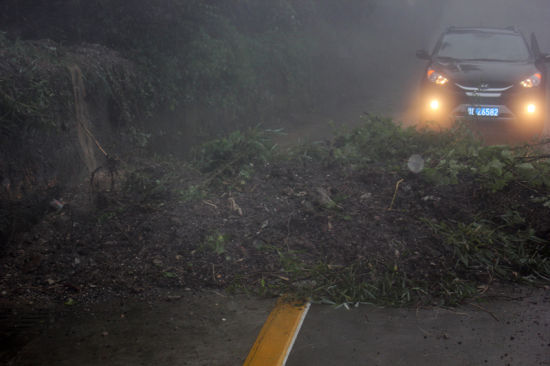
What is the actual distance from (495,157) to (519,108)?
284cm

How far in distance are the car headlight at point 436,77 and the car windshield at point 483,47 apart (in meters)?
0.80

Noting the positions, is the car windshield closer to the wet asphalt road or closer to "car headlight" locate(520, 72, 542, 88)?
"car headlight" locate(520, 72, 542, 88)

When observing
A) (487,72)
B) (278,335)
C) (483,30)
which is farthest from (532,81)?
(278,335)

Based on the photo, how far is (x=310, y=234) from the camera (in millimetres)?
4273

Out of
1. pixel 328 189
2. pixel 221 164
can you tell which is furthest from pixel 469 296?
pixel 221 164

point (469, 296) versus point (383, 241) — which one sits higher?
point (383, 241)

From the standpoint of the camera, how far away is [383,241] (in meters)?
4.06

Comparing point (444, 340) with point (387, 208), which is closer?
point (444, 340)

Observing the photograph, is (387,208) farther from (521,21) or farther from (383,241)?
(521,21)

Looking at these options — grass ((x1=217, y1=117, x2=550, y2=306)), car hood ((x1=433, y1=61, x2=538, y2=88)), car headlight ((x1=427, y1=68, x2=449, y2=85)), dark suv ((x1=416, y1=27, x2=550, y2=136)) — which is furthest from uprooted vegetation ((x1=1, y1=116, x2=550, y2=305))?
car headlight ((x1=427, y1=68, x2=449, y2=85))

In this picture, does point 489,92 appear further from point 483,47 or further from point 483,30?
point 483,30

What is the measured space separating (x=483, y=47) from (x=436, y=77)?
1.55 meters

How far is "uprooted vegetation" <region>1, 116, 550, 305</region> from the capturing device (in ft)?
12.1

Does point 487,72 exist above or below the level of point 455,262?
above
